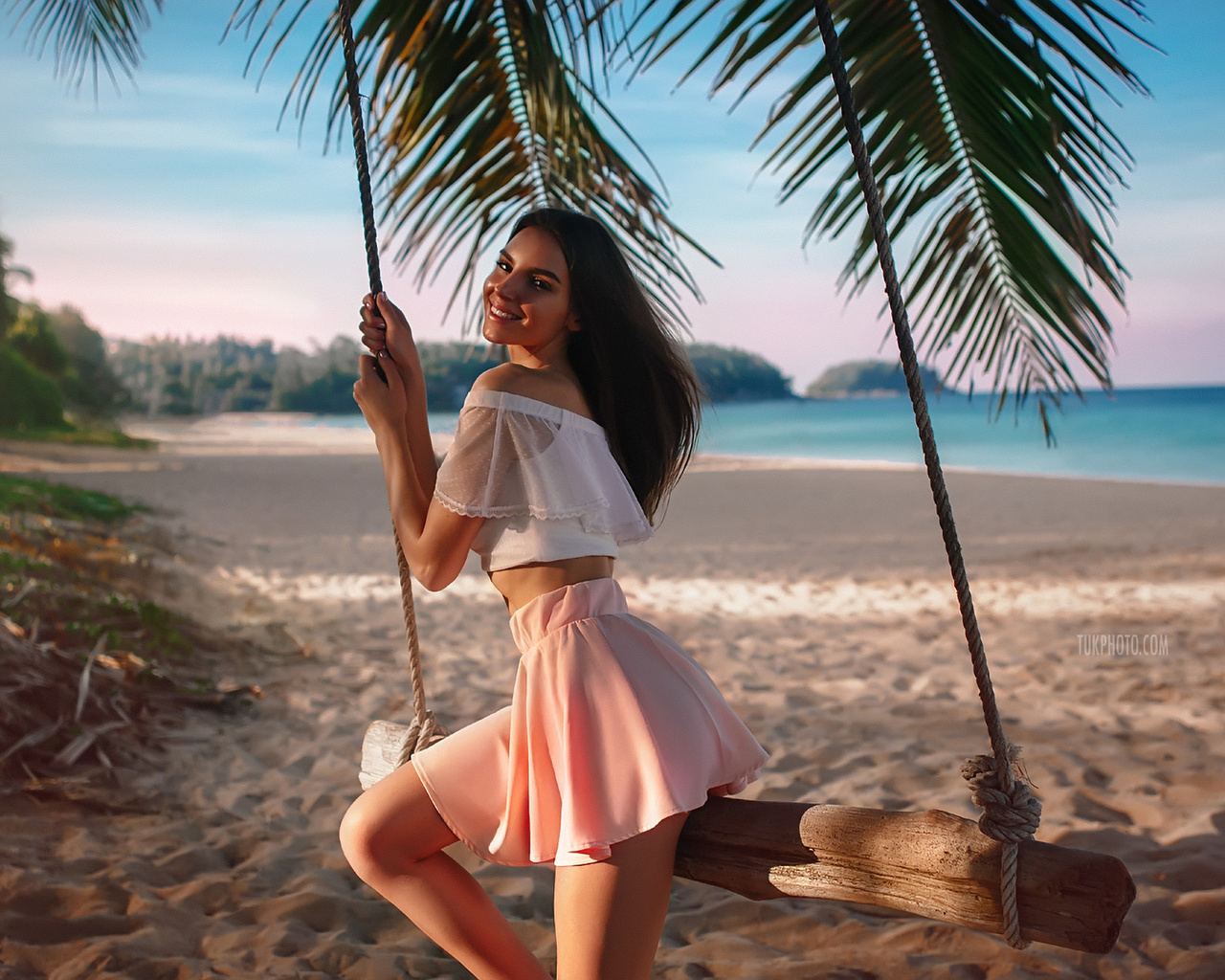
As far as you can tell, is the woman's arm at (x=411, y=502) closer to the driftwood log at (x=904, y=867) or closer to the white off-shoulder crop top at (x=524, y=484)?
the white off-shoulder crop top at (x=524, y=484)

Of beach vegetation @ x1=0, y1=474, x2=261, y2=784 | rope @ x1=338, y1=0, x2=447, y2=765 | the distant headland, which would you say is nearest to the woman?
rope @ x1=338, y1=0, x2=447, y2=765

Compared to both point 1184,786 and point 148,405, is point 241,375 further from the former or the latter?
point 1184,786

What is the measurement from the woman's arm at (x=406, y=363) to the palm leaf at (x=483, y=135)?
45.5 inches

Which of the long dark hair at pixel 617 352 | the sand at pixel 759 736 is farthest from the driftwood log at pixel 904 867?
the sand at pixel 759 736

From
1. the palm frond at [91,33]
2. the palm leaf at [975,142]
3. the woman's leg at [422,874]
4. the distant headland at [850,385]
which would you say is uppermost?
the distant headland at [850,385]

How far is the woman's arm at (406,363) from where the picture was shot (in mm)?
1478

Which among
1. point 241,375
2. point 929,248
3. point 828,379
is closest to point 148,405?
point 241,375

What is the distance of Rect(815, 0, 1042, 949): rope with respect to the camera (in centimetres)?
116

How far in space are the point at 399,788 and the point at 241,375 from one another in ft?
148

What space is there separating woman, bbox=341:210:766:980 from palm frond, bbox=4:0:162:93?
248 centimetres

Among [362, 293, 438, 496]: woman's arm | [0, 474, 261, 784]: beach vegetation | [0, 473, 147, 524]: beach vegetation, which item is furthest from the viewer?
[0, 473, 147, 524]: beach vegetation

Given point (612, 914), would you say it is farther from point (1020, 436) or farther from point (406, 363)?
point (1020, 436)

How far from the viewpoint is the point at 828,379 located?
2370 inches

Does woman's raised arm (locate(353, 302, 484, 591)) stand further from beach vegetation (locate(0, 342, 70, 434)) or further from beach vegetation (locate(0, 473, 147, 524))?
beach vegetation (locate(0, 342, 70, 434))
